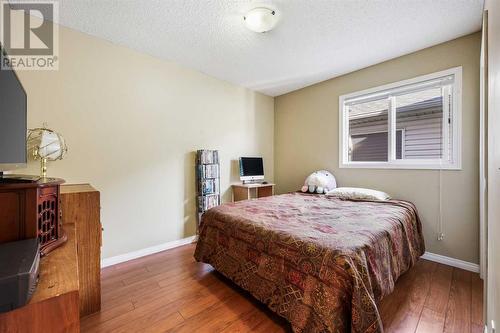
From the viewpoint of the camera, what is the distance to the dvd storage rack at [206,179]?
3.10 m

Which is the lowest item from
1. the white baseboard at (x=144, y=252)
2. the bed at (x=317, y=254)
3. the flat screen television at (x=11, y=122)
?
the white baseboard at (x=144, y=252)

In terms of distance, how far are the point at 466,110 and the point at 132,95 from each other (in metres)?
3.75

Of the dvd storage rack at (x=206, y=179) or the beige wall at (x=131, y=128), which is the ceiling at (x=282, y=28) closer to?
the beige wall at (x=131, y=128)

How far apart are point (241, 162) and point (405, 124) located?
2.36 metres

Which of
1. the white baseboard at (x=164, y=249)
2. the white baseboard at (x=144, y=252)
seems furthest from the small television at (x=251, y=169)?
the white baseboard at (x=164, y=249)

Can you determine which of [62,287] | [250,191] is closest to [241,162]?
[250,191]

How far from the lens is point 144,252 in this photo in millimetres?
2664

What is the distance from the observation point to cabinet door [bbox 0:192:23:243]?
821 mm

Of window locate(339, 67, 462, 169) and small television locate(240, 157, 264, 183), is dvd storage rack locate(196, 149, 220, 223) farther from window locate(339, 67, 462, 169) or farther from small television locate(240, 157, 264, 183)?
window locate(339, 67, 462, 169)

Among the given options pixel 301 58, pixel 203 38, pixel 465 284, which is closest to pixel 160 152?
pixel 203 38

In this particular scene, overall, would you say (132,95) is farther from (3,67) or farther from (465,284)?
(465,284)

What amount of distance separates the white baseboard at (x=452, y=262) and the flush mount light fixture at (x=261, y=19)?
3052mm

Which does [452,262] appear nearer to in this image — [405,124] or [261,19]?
[405,124]

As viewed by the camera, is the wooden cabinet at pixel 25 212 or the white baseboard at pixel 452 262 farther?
the white baseboard at pixel 452 262
